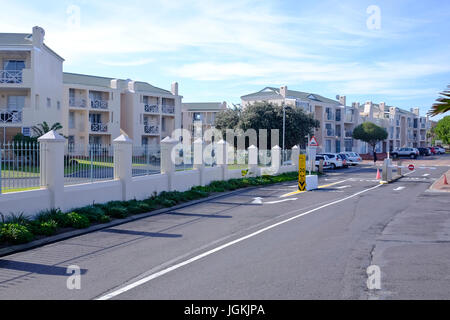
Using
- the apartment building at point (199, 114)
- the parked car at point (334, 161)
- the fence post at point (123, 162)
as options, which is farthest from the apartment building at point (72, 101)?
the parked car at point (334, 161)

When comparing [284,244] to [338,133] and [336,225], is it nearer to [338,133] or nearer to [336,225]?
[336,225]

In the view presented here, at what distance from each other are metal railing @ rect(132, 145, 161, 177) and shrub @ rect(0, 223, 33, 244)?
22.9 ft

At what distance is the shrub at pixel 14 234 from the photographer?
10.4m

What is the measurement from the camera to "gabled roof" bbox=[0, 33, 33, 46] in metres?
33.0

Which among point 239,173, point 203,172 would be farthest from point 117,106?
point 203,172

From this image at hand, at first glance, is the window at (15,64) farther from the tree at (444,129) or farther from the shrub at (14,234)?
the tree at (444,129)

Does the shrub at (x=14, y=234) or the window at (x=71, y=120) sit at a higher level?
the window at (x=71, y=120)

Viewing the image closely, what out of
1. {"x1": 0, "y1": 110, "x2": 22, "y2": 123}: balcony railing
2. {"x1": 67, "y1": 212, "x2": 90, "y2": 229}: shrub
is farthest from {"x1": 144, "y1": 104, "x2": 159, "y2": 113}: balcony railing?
{"x1": 67, "y1": 212, "x2": 90, "y2": 229}: shrub

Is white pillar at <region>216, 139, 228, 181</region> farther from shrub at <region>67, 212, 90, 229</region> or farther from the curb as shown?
shrub at <region>67, 212, 90, 229</region>

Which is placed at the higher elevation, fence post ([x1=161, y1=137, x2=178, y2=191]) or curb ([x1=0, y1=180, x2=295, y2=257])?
fence post ([x1=161, y1=137, x2=178, y2=191])

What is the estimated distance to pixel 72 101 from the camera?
46500mm

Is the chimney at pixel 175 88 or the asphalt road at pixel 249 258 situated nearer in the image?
the asphalt road at pixel 249 258

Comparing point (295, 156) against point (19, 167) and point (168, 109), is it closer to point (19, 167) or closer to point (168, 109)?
point (168, 109)
